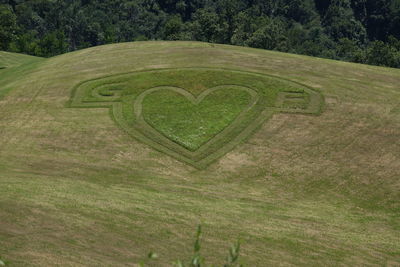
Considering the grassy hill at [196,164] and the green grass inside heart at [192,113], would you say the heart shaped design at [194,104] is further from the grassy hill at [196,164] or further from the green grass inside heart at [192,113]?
the grassy hill at [196,164]

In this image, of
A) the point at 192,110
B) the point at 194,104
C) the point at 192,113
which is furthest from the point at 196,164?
the point at 194,104

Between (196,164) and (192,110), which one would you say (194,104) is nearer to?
(192,110)

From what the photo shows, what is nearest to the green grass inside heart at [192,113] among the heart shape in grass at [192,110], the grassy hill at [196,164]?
the heart shape in grass at [192,110]


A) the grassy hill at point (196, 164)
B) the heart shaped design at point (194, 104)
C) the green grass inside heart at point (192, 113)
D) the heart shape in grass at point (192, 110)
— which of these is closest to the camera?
the grassy hill at point (196, 164)

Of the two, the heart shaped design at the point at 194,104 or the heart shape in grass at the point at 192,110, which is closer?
the heart shaped design at the point at 194,104

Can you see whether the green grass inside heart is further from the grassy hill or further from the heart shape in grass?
the grassy hill

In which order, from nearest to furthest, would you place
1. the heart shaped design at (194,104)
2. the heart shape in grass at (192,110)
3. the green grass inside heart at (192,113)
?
the heart shaped design at (194,104), the green grass inside heart at (192,113), the heart shape in grass at (192,110)

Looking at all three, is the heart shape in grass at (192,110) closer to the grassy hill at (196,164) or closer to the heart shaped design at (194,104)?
the heart shaped design at (194,104)

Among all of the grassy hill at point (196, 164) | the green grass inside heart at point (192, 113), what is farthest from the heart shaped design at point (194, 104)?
the grassy hill at point (196, 164)
